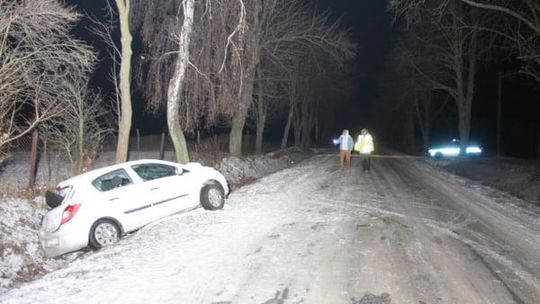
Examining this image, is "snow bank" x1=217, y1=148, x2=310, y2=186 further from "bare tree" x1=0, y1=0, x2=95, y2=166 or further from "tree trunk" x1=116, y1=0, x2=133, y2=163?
"bare tree" x1=0, y1=0, x2=95, y2=166

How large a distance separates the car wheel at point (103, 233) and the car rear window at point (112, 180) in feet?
2.25

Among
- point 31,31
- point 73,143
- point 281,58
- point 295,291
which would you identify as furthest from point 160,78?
point 295,291

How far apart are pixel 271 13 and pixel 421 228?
17.8 metres

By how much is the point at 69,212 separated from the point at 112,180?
3.97 ft

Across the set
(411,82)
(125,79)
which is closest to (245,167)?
(125,79)

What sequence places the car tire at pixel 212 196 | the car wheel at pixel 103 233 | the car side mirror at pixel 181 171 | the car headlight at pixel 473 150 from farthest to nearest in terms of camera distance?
the car headlight at pixel 473 150 < the car tire at pixel 212 196 < the car side mirror at pixel 181 171 < the car wheel at pixel 103 233

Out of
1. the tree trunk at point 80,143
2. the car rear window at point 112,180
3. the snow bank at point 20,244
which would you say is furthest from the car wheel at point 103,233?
the tree trunk at point 80,143

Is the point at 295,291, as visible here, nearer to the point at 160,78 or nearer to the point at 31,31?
the point at 31,31

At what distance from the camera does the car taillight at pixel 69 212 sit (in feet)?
33.0

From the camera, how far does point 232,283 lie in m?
7.09

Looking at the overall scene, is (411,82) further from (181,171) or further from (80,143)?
(181,171)

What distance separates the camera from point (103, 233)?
34.2ft

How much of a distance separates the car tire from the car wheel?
2.38 meters

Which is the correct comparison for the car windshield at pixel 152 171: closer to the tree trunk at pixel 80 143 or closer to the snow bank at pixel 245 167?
the tree trunk at pixel 80 143
